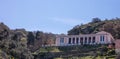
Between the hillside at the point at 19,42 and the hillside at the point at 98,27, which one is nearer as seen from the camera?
the hillside at the point at 19,42

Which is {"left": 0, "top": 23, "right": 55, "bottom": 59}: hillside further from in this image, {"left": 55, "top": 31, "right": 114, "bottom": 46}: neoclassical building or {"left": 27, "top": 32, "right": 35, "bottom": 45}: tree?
{"left": 55, "top": 31, "right": 114, "bottom": 46}: neoclassical building

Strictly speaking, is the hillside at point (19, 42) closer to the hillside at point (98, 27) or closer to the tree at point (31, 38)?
the tree at point (31, 38)

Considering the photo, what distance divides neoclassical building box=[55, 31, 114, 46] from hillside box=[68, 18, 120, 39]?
15855 mm

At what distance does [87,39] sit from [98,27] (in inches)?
1357

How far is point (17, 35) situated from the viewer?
11456 cm

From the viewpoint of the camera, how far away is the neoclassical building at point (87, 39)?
96.3 metres

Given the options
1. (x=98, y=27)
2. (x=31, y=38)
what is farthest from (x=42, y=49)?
(x=98, y=27)

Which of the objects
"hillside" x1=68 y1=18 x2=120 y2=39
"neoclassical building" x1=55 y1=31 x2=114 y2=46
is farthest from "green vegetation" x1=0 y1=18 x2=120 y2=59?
"neoclassical building" x1=55 y1=31 x2=114 y2=46

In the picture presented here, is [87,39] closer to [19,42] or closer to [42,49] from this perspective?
[42,49]

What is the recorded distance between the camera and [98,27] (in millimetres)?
133125

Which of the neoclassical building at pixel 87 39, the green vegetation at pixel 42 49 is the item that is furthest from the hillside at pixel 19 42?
the neoclassical building at pixel 87 39

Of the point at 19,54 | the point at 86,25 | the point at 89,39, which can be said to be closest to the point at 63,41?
the point at 89,39

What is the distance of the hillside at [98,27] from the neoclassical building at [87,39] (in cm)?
1585

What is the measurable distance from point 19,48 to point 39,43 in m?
16.9
